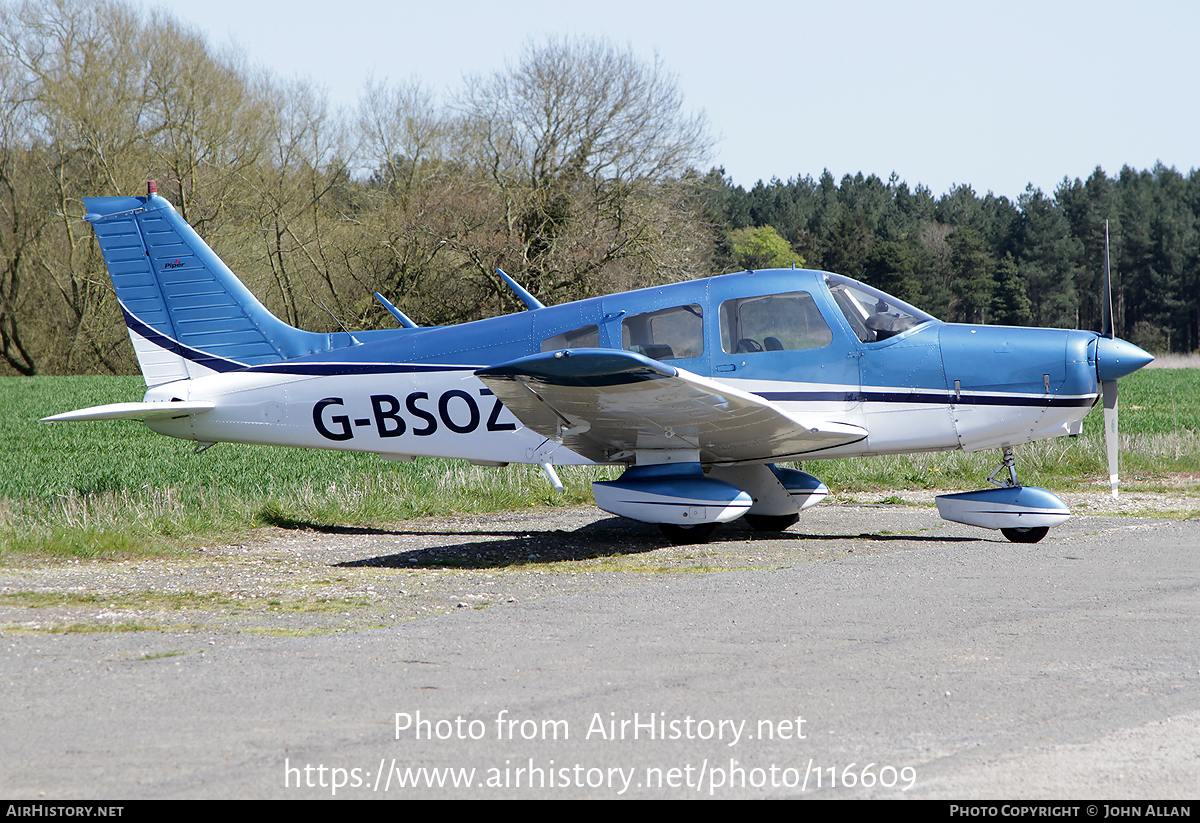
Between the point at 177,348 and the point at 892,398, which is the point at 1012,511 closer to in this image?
the point at 892,398

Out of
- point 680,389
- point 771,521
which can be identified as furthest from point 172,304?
point 771,521

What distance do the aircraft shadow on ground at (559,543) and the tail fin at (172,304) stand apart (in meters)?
2.11

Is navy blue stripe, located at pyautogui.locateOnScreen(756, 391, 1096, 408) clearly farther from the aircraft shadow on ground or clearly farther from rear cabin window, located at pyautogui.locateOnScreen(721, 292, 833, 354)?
the aircraft shadow on ground

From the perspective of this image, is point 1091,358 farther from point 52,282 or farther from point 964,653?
point 52,282

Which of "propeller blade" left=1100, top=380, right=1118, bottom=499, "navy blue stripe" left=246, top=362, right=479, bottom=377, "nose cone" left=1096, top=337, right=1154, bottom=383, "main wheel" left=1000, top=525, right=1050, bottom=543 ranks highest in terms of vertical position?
"navy blue stripe" left=246, top=362, right=479, bottom=377

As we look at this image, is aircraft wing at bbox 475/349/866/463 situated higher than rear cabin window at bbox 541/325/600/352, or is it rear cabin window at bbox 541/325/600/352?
rear cabin window at bbox 541/325/600/352

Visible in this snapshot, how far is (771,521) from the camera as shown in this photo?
1007 centimetres

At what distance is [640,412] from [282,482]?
6.29m

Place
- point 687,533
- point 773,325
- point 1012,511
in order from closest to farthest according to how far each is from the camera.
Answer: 1. point 1012,511
2. point 773,325
3. point 687,533

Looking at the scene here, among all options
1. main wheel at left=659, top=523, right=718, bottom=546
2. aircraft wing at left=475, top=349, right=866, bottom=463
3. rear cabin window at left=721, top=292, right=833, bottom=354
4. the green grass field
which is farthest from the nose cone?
the green grass field

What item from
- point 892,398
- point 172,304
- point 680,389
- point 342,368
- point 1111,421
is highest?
point 172,304

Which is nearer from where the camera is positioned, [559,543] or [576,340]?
[576,340]

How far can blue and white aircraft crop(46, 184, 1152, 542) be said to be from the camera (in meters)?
8.52

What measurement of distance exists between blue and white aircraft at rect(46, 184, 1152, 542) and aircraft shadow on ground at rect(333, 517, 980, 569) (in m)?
0.34
